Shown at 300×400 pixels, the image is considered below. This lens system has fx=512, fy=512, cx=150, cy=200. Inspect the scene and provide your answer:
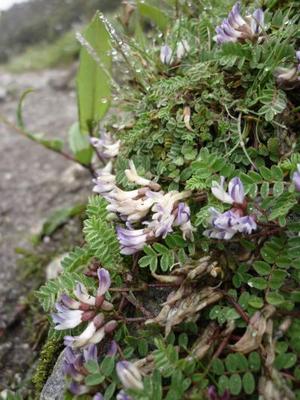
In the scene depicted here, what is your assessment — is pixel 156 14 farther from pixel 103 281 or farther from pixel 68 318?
pixel 68 318

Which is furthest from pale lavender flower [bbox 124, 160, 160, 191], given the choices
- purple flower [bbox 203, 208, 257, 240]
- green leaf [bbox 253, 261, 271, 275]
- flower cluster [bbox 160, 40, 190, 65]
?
flower cluster [bbox 160, 40, 190, 65]

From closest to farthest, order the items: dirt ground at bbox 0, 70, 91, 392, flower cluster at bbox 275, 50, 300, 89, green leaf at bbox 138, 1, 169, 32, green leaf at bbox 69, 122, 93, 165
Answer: flower cluster at bbox 275, 50, 300, 89 < dirt ground at bbox 0, 70, 91, 392 < green leaf at bbox 138, 1, 169, 32 < green leaf at bbox 69, 122, 93, 165

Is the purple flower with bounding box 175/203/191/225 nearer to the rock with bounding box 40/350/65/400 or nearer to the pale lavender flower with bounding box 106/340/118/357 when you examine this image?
the pale lavender flower with bounding box 106/340/118/357

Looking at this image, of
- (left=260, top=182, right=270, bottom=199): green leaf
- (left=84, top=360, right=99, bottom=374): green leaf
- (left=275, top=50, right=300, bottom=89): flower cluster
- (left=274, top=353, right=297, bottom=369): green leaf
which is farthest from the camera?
(left=275, top=50, right=300, bottom=89): flower cluster

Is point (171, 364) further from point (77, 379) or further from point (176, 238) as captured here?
point (176, 238)

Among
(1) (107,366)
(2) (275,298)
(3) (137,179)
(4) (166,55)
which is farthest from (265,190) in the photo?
(4) (166,55)

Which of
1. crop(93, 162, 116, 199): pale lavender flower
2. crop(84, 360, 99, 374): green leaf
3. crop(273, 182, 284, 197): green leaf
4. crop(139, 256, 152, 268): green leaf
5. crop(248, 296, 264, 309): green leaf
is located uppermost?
crop(93, 162, 116, 199): pale lavender flower

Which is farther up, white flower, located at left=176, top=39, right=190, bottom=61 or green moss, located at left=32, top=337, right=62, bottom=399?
white flower, located at left=176, top=39, right=190, bottom=61

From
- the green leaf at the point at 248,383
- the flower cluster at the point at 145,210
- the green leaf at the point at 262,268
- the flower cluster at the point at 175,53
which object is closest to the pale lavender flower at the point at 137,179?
the flower cluster at the point at 145,210
